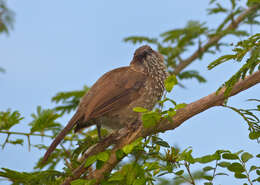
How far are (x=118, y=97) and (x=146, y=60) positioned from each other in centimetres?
81

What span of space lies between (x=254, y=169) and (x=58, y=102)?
3.13 meters

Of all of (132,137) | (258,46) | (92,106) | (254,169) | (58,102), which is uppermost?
(58,102)

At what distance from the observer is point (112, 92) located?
3170 millimetres

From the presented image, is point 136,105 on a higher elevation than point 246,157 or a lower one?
higher

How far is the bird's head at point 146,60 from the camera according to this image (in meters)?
3.72

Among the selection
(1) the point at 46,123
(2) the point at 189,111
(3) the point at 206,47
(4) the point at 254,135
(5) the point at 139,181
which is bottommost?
(5) the point at 139,181

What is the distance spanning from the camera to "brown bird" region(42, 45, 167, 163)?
119 inches

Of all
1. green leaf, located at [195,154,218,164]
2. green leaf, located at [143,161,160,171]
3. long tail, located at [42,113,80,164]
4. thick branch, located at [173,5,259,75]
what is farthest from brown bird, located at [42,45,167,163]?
green leaf, located at [195,154,218,164]

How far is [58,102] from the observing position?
4.59m

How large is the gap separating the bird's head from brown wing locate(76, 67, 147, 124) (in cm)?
22

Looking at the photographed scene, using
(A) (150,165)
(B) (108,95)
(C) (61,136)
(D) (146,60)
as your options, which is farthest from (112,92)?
(A) (150,165)

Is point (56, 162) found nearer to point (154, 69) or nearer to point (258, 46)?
point (154, 69)

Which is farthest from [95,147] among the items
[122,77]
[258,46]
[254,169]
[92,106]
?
[258,46]

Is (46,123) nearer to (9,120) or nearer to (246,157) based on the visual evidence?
(9,120)
